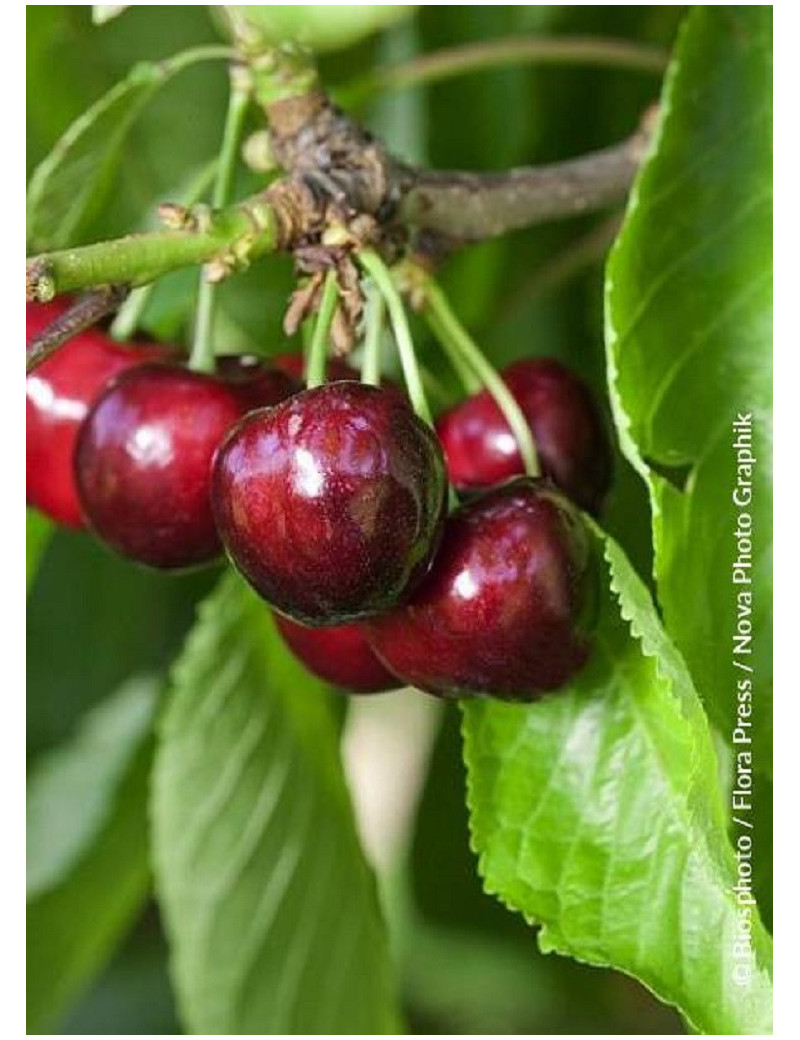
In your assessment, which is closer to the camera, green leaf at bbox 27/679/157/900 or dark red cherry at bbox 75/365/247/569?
dark red cherry at bbox 75/365/247/569

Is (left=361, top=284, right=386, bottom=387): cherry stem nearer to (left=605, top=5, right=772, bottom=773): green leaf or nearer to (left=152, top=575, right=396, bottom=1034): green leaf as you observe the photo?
(left=605, top=5, right=772, bottom=773): green leaf

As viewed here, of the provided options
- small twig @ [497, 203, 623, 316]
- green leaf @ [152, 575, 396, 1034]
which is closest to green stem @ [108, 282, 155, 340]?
green leaf @ [152, 575, 396, 1034]

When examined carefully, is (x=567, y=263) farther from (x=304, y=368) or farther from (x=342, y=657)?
(x=342, y=657)

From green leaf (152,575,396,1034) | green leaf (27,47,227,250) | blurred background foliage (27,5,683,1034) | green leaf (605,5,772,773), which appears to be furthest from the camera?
blurred background foliage (27,5,683,1034)

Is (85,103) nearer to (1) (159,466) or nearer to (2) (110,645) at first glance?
(2) (110,645)

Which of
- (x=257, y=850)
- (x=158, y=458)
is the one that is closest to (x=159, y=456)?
(x=158, y=458)

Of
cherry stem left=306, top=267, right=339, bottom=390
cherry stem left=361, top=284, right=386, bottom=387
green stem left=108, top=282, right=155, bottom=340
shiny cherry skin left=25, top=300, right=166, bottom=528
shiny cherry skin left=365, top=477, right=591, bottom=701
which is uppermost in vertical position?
cherry stem left=306, top=267, right=339, bottom=390
